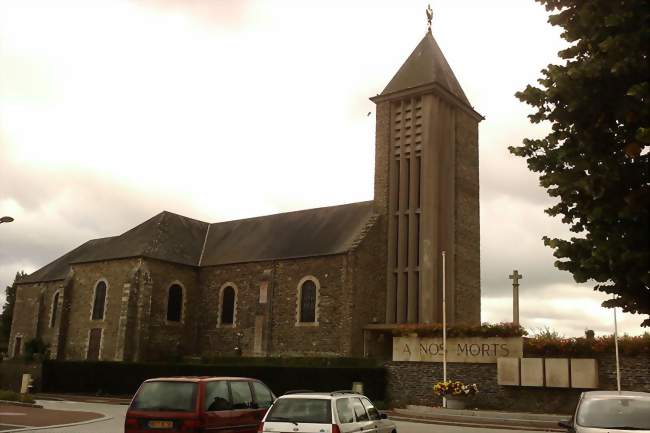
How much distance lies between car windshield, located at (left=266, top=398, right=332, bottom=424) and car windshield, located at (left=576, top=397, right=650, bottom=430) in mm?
3790

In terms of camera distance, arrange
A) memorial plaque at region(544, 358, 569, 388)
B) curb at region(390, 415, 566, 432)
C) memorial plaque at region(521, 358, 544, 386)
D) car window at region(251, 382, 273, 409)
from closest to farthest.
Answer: car window at region(251, 382, 273, 409)
curb at region(390, 415, 566, 432)
memorial plaque at region(544, 358, 569, 388)
memorial plaque at region(521, 358, 544, 386)

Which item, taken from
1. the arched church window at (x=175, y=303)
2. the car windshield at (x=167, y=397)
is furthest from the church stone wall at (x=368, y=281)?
the car windshield at (x=167, y=397)

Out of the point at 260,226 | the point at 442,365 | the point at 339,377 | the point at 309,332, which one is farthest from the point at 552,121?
the point at 260,226

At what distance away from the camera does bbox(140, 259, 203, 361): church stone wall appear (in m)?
39.8

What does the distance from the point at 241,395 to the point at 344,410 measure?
94.5 inches

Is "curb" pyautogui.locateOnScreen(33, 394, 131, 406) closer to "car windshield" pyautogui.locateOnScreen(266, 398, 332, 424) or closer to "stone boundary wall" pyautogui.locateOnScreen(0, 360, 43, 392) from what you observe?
"stone boundary wall" pyautogui.locateOnScreen(0, 360, 43, 392)

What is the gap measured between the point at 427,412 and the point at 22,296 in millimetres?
37344

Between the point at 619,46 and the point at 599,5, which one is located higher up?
the point at 599,5

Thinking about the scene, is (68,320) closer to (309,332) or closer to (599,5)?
(309,332)

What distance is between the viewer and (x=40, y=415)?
70.7 feet

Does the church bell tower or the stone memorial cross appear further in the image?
the church bell tower

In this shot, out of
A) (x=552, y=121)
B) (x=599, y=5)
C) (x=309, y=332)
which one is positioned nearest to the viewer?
(x=599, y=5)

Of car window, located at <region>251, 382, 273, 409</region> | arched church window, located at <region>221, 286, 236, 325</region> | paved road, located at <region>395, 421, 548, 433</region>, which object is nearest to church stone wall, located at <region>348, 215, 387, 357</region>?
arched church window, located at <region>221, 286, 236, 325</region>

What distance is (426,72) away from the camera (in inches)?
1544
